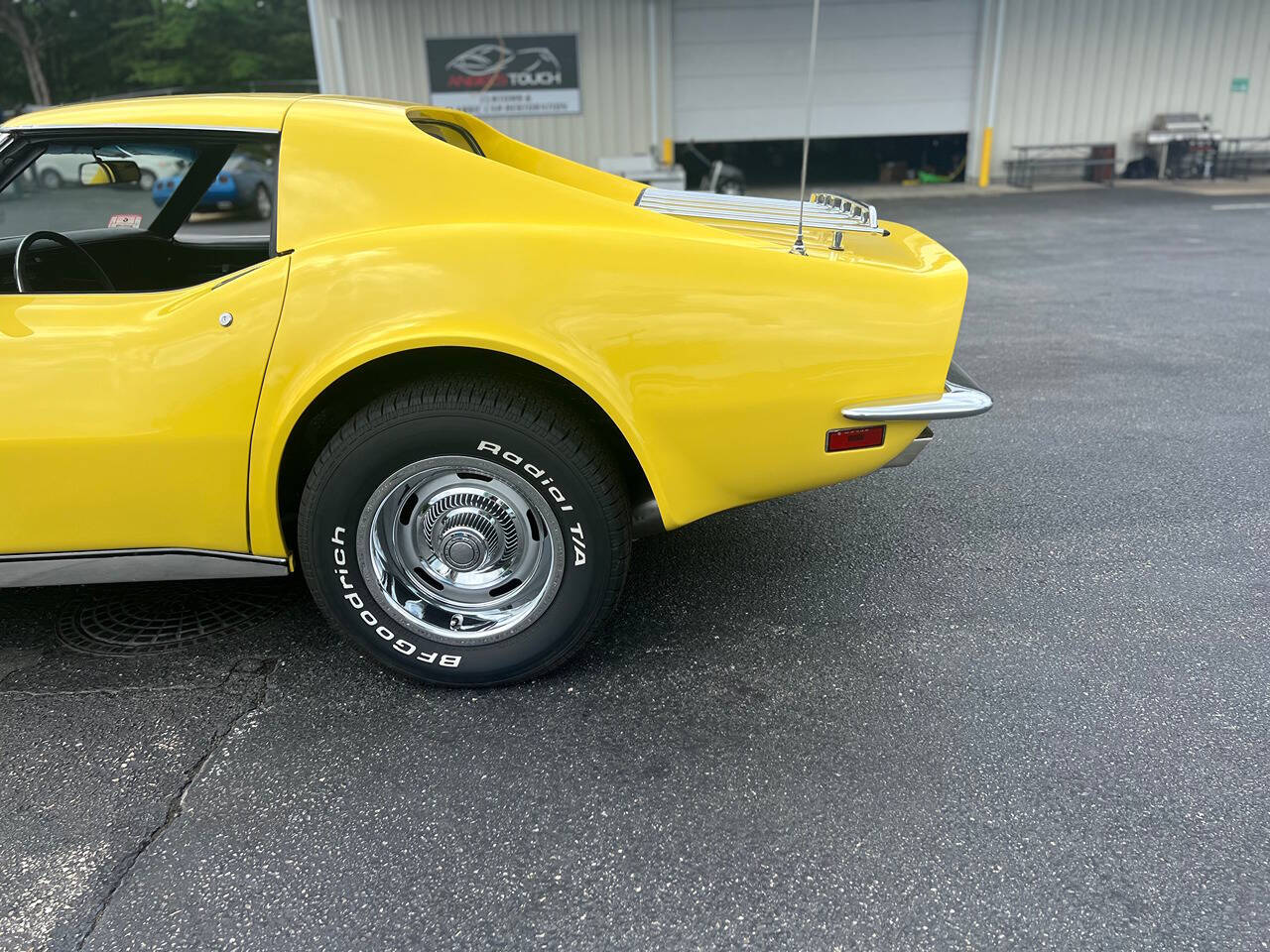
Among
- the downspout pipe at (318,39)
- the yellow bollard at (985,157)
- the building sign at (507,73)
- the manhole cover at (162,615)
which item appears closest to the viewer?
the manhole cover at (162,615)

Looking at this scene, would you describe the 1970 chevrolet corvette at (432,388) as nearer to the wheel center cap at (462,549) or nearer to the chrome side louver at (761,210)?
the wheel center cap at (462,549)

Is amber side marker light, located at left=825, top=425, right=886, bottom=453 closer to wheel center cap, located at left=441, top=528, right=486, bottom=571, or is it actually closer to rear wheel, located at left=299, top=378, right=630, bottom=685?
rear wheel, located at left=299, top=378, right=630, bottom=685

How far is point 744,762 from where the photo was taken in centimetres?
226

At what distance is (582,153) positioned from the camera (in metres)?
18.4

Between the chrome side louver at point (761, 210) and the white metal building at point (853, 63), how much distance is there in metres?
15.6

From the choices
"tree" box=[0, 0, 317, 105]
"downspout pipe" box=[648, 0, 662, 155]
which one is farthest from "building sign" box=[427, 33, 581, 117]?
"tree" box=[0, 0, 317, 105]

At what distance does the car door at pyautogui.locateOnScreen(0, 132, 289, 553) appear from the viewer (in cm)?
230

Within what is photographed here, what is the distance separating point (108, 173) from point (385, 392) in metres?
1.63

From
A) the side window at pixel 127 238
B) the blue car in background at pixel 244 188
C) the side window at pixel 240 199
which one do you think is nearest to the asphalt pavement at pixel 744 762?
the side window at pixel 127 238

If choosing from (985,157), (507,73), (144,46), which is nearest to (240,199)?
(507,73)

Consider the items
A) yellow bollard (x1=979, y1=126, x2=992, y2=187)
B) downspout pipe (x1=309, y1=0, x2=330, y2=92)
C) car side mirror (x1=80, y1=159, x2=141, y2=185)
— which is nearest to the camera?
car side mirror (x1=80, y1=159, x2=141, y2=185)

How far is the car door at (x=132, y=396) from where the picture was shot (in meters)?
2.30

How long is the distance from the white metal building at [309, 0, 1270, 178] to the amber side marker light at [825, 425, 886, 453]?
16.7 metres

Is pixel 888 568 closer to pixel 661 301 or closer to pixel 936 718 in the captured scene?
pixel 936 718
